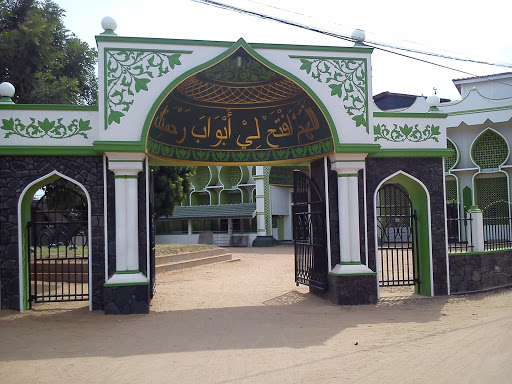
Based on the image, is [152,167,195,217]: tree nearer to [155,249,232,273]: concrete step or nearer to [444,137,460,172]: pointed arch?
[155,249,232,273]: concrete step

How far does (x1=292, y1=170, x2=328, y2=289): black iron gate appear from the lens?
32.8 feet

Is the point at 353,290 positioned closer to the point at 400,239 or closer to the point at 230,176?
the point at 400,239

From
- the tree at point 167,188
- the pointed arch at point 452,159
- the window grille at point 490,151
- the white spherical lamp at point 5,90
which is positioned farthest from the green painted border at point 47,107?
the window grille at point 490,151

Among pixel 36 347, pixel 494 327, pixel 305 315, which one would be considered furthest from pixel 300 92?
pixel 36 347

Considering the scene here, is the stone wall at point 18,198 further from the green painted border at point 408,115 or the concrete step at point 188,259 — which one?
the concrete step at point 188,259

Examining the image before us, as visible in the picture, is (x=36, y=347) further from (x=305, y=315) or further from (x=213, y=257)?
(x=213, y=257)

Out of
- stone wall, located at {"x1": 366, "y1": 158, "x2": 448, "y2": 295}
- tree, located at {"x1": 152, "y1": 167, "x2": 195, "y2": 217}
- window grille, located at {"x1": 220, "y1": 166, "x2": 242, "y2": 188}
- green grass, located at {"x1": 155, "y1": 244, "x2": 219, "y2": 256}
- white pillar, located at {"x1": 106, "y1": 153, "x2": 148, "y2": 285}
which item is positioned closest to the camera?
white pillar, located at {"x1": 106, "y1": 153, "x2": 148, "y2": 285}

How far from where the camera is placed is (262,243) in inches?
1130

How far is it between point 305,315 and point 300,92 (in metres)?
4.37

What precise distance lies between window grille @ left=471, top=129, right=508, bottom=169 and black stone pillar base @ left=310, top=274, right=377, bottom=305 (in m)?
16.2

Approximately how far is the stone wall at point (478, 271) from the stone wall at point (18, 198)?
7.15 metres

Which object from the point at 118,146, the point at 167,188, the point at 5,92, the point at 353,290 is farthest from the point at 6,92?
the point at 167,188

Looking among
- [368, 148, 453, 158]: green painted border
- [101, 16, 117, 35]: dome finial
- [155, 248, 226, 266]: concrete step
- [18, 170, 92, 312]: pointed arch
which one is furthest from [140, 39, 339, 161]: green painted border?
[155, 248, 226, 266]: concrete step

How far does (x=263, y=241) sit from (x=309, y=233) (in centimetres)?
1828
